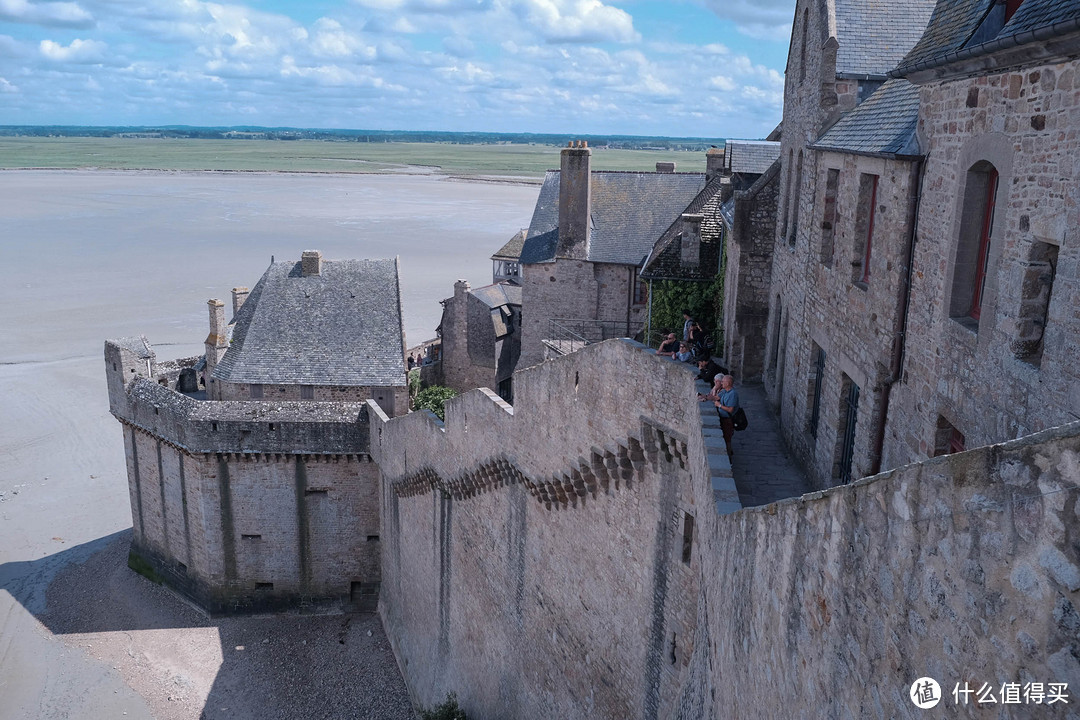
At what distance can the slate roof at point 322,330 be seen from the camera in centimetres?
2594

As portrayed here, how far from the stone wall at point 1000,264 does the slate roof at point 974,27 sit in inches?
11.7

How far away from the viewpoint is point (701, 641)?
911 cm

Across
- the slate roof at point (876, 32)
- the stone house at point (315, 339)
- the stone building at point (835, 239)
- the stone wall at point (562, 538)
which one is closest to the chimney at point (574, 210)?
the stone house at point (315, 339)

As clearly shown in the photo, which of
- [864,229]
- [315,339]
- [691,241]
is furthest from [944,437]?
[315,339]

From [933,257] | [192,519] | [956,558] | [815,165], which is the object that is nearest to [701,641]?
[933,257]

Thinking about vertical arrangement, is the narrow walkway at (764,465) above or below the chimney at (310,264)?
below

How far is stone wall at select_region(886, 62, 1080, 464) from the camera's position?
6.33 m

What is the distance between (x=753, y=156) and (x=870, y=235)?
12.8m

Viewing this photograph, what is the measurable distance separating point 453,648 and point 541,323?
16.8m

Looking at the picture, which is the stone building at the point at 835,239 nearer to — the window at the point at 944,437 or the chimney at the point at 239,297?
the window at the point at 944,437

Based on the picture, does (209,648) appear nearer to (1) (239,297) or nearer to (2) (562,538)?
(1) (239,297)

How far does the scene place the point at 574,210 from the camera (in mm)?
31906

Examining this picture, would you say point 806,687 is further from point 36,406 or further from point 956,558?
point 36,406

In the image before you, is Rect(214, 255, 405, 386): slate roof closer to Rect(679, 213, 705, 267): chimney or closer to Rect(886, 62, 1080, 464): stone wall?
Rect(679, 213, 705, 267): chimney
